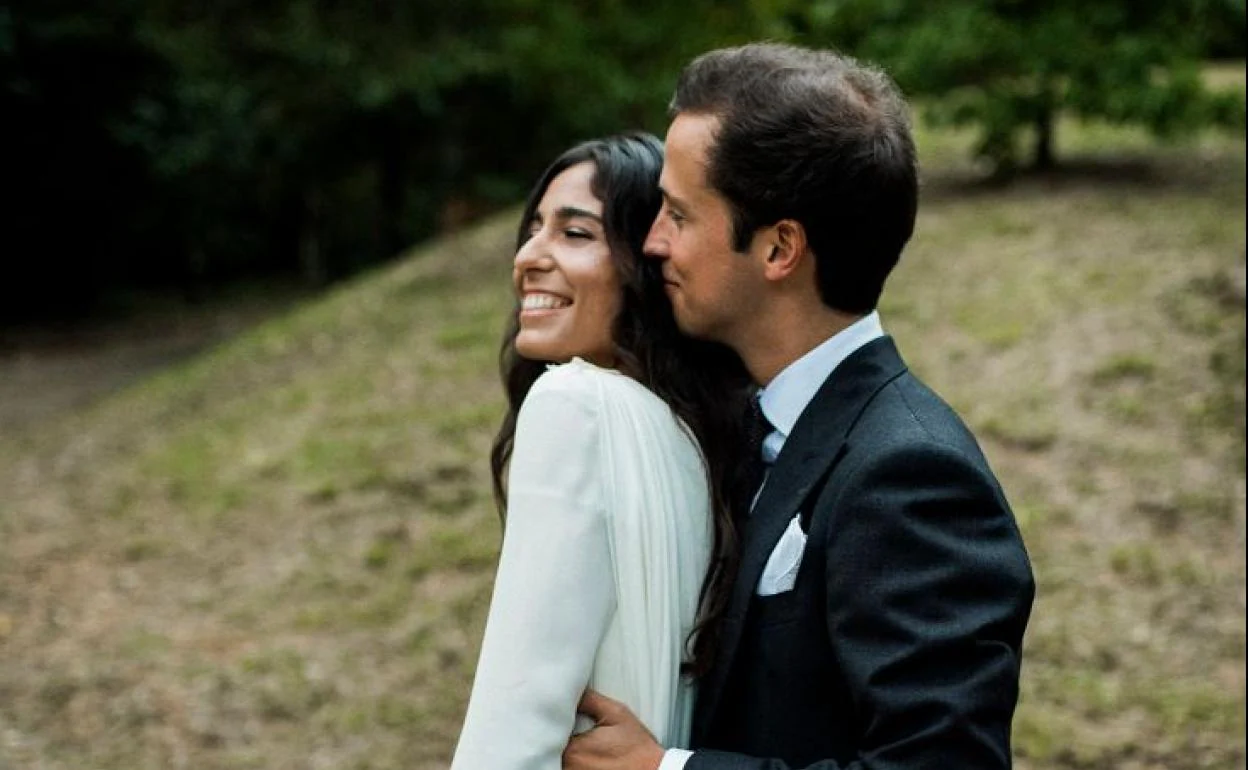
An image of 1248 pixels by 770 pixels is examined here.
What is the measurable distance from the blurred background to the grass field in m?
0.02

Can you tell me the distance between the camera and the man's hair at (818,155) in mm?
1811

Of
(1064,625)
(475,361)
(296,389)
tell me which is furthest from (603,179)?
(296,389)

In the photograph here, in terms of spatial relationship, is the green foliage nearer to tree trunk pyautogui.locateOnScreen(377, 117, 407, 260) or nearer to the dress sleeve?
tree trunk pyautogui.locateOnScreen(377, 117, 407, 260)

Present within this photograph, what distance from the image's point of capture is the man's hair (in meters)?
1.81

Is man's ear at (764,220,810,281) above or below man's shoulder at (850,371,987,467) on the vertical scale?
above

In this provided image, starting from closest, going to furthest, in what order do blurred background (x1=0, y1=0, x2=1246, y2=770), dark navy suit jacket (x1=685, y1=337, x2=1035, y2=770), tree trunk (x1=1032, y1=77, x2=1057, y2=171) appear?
dark navy suit jacket (x1=685, y1=337, x2=1035, y2=770)
blurred background (x1=0, y1=0, x2=1246, y2=770)
tree trunk (x1=1032, y1=77, x2=1057, y2=171)

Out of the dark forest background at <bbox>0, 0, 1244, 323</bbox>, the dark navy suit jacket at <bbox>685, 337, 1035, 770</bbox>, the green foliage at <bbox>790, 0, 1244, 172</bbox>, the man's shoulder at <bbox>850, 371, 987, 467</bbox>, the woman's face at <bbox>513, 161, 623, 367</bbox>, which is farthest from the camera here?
the dark forest background at <bbox>0, 0, 1244, 323</bbox>

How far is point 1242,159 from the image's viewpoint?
10617mm

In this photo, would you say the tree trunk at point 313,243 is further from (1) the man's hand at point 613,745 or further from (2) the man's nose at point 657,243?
(1) the man's hand at point 613,745

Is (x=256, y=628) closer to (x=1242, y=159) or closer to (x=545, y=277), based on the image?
(x=545, y=277)

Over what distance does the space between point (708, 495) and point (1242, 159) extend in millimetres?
9679

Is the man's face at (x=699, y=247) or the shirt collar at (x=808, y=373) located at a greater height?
the man's face at (x=699, y=247)

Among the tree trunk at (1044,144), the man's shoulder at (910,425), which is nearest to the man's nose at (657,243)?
the man's shoulder at (910,425)

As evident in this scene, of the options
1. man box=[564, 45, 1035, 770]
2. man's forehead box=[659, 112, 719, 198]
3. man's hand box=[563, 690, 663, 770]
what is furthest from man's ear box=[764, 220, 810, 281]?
man's hand box=[563, 690, 663, 770]
